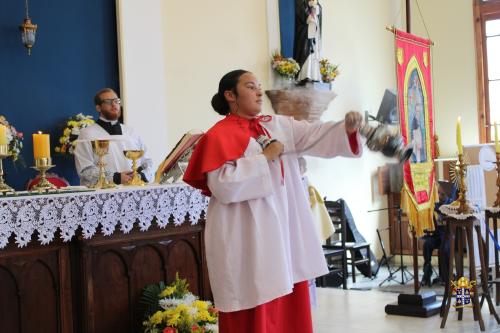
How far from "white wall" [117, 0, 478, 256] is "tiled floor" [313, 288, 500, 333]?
63.7 inches

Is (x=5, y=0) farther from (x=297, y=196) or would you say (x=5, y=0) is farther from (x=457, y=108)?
(x=457, y=108)

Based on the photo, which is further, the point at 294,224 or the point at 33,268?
the point at 33,268

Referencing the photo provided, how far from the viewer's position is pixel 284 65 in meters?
8.52

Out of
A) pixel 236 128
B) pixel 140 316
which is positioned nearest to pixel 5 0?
pixel 140 316

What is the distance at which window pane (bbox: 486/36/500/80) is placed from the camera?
37.3 ft

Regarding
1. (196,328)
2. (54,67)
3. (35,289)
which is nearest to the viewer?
(35,289)

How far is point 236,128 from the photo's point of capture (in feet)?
9.81

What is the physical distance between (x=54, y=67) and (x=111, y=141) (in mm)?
1407

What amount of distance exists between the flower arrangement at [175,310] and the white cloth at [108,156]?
34.8 inches

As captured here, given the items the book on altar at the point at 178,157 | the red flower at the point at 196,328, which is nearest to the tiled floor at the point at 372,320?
the red flower at the point at 196,328

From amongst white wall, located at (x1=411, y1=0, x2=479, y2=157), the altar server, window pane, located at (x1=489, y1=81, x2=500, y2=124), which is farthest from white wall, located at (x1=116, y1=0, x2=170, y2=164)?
window pane, located at (x1=489, y1=81, x2=500, y2=124)

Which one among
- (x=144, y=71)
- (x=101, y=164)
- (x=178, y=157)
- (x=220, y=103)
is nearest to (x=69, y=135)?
(x=144, y=71)

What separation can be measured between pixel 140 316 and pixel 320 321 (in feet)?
5.34

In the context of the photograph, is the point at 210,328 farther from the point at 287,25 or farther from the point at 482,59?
the point at 482,59
